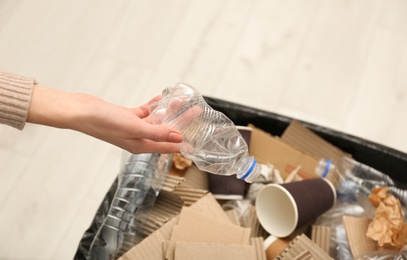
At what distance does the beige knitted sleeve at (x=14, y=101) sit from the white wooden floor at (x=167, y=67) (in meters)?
0.68

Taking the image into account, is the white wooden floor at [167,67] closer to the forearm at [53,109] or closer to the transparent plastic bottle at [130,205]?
the transparent plastic bottle at [130,205]

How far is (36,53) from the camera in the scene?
1.79 metres

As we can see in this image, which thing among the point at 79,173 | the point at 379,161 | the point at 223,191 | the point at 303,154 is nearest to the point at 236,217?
the point at 223,191

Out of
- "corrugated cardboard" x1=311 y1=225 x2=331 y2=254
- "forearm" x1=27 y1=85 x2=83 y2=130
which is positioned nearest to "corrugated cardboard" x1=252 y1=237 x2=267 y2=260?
"corrugated cardboard" x1=311 y1=225 x2=331 y2=254

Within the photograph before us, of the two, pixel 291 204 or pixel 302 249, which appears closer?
pixel 302 249

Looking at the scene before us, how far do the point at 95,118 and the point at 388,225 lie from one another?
0.66 m

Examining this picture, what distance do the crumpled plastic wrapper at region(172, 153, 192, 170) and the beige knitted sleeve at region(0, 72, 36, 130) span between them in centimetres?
45

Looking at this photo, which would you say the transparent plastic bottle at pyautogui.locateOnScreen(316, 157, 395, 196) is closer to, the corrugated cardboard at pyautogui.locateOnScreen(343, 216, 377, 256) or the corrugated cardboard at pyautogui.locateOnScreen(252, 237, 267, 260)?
the corrugated cardboard at pyautogui.locateOnScreen(343, 216, 377, 256)

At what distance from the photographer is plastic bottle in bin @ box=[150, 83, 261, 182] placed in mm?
876

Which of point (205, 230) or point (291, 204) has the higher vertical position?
point (291, 204)

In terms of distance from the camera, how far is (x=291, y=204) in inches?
41.4

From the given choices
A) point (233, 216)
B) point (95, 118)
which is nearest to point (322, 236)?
point (233, 216)

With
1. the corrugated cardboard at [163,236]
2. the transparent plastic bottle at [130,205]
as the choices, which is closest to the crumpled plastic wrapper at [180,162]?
the transparent plastic bottle at [130,205]

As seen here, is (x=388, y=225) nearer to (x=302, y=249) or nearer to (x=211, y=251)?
(x=302, y=249)
